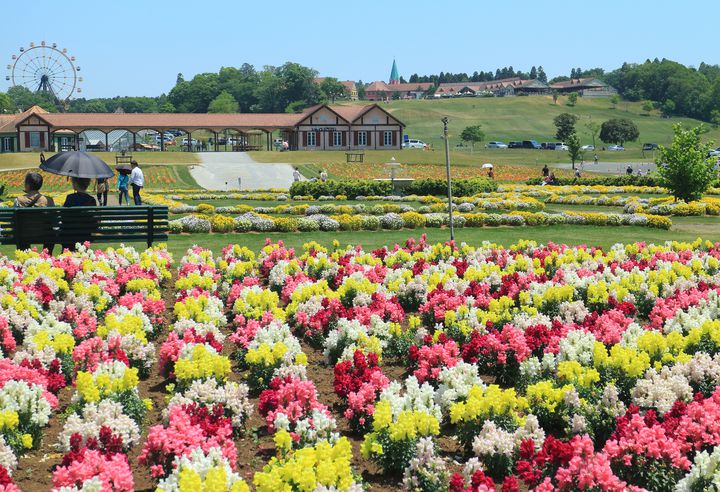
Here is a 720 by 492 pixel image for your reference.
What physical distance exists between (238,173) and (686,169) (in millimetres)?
30750

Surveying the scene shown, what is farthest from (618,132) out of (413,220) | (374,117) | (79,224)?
(79,224)

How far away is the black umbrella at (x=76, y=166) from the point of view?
45.9 ft

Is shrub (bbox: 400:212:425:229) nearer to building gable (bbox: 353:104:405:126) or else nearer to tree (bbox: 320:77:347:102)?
building gable (bbox: 353:104:405:126)

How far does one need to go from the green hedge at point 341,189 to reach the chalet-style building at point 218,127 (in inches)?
1567

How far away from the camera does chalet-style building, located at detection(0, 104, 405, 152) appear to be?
70.2m

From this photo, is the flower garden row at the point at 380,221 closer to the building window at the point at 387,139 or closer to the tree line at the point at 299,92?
the building window at the point at 387,139

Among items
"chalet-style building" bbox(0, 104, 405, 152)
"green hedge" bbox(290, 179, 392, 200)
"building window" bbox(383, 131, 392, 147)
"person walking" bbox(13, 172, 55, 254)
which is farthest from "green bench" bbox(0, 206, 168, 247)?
"building window" bbox(383, 131, 392, 147)

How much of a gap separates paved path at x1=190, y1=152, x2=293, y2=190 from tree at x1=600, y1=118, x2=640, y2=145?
63.1 meters

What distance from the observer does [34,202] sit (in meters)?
13.5

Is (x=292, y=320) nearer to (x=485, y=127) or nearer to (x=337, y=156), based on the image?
(x=337, y=156)

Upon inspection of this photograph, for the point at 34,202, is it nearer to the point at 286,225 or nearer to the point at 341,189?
the point at 286,225

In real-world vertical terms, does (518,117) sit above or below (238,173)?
above

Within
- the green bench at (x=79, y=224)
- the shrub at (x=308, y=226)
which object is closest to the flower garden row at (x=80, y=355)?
the green bench at (x=79, y=224)

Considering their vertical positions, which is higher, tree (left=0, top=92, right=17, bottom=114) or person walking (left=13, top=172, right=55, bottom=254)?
tree (left=0, top=92, right=17, bottom=114)
